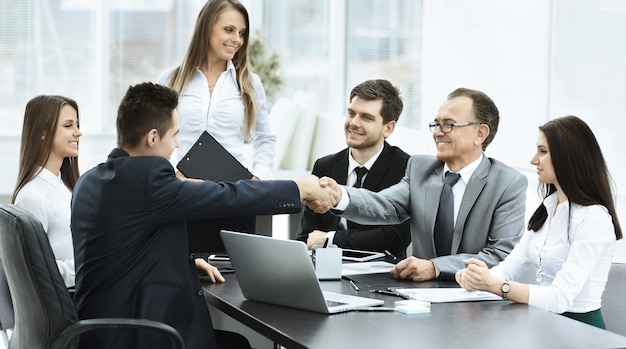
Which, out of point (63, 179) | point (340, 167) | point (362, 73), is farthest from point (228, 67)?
point (362, 73)

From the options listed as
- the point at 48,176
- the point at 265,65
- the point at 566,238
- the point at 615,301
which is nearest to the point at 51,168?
the point at 48,176

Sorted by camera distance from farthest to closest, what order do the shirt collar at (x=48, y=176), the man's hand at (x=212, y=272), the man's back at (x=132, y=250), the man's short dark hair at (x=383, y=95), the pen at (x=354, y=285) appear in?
the man's short dark hair at (x=383, y=95) → the shirt collar at (x=48, y=176) → the man's hand at (x=212, y=272) → the pen at (x=354, y=285) → the man's back at (x=132, y=250)

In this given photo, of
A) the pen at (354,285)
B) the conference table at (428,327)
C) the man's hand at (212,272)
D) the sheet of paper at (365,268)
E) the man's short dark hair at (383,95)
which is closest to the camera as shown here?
the conference table at (428,327)

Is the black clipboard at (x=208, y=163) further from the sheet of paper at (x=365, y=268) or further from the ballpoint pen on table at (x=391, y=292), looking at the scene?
the ballpoint pen on table at (x=391, y=292)

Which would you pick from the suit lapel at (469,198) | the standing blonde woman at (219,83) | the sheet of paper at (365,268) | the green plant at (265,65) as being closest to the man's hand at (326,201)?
the sheet of paper at (365,268)

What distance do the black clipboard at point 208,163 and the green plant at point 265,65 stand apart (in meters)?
4.70

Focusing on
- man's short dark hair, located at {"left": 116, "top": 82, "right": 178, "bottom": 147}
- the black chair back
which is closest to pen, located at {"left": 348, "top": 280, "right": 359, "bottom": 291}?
man's short dark hair, located at {"left": 116, "top": 82, "right": 178, "bottom": 147}

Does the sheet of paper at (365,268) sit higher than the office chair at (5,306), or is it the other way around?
the sheet of paper at (365,268)

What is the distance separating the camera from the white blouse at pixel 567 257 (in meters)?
2.80

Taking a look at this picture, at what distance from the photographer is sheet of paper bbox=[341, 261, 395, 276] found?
3195 millimetres

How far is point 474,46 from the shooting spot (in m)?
5.70

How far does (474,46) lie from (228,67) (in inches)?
71.8

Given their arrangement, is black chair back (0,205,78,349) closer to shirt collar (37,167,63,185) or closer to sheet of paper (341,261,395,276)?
Answer: shirt collar (37,167,63,185)

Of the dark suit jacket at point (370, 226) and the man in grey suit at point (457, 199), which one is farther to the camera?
the dark suit jacket at point (370, 226)
